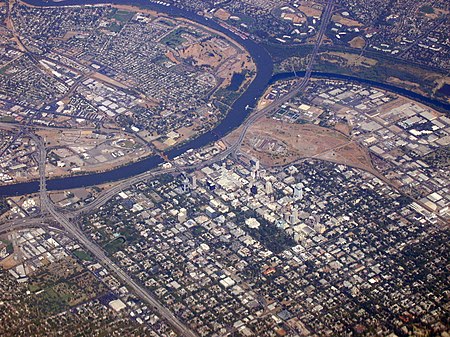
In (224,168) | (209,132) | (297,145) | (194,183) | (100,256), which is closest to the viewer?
(100,256)

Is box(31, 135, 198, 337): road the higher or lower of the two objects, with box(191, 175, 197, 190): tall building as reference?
lower

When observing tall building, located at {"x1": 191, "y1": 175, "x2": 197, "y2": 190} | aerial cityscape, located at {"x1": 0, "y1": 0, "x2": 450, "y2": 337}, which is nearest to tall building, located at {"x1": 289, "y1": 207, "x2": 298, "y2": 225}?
aerial cityscape, located at {"x1": 0, "y1": 0, "x2": 450, "y2": 337}

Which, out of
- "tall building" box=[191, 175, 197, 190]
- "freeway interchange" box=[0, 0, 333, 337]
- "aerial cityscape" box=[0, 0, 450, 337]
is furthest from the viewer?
"tall building" box=[191, 175, 197, 190]

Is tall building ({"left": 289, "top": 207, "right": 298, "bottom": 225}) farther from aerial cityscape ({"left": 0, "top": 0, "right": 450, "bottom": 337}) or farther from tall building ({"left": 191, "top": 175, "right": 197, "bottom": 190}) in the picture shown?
tall building ({"left": 191, "top": 175, "right": 197, "bottom": 190})

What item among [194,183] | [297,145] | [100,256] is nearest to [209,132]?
[297,145]

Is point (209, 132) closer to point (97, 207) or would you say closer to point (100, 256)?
point (97, 207)

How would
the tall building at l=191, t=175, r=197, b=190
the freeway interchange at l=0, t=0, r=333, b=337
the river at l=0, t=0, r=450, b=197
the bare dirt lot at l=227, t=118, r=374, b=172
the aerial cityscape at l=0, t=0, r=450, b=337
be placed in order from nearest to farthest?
the freeway interchange at l=0, t=0, r=333, b=337
the aerial cityscape at l=0, t=0, r=450, b=337
the tall building at l=191, t=175, r=197, b=190
the river at l=0, t=0, r=450, b=197
the bare dirt lot at l=227, t=118, r=374, b=172
